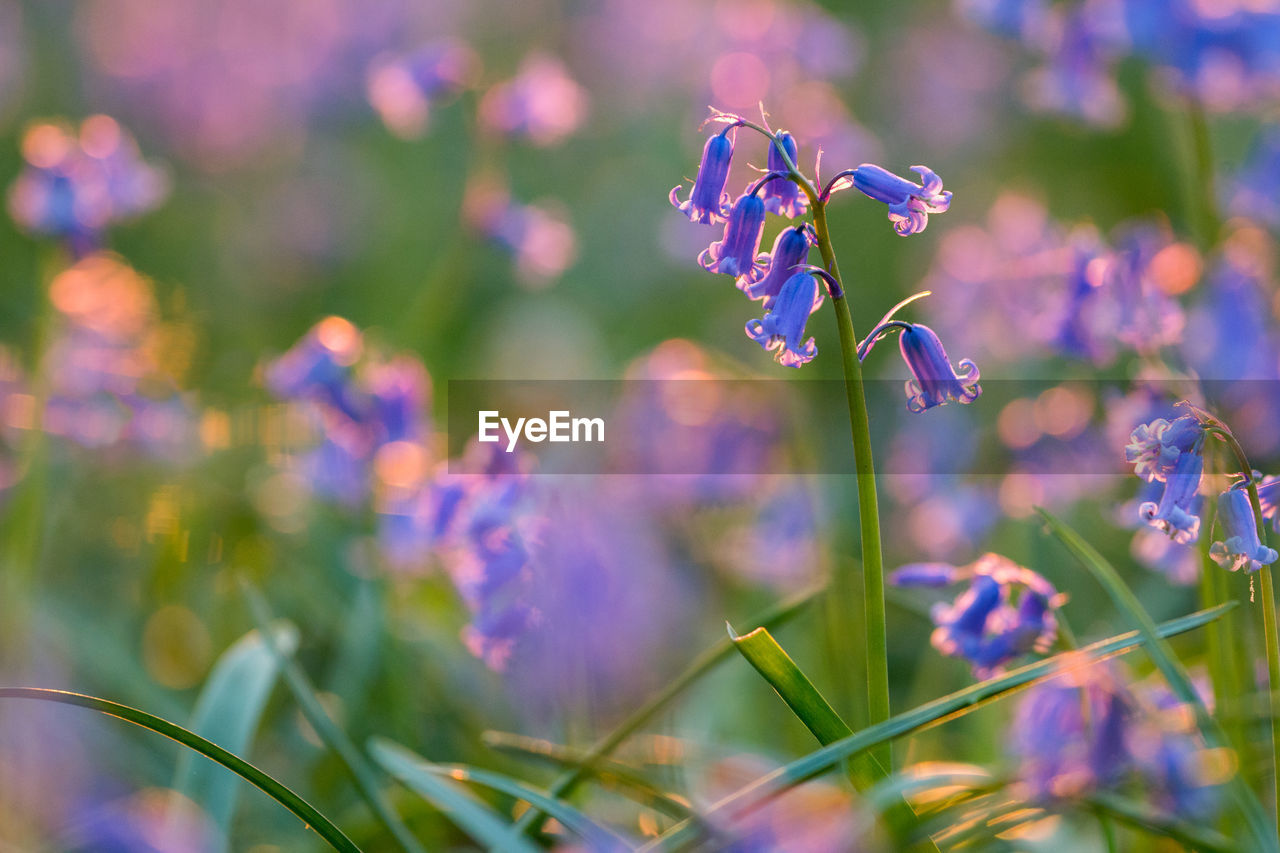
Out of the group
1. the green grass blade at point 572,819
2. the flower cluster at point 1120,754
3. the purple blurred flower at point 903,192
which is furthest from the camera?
the flower cluster at point 1120,754

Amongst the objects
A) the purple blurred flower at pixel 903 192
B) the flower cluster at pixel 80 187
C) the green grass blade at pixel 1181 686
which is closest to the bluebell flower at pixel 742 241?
the purple blurred flower at pixel 903 192

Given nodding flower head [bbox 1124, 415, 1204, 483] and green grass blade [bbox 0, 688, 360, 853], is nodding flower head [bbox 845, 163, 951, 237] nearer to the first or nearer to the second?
nodding flower head [bbox 1124, 415, 1204, 483]

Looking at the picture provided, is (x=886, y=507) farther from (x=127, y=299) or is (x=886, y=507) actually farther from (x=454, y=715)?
(x=127, y=299)

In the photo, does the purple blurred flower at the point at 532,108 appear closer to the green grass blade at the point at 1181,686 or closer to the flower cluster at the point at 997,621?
the flower cluster at the point at 997,621

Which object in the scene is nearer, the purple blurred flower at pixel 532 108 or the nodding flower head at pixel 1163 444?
the nodding flower head at pixel 1163 444

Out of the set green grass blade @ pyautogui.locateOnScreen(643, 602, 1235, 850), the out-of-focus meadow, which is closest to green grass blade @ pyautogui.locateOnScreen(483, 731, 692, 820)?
the out-of-focus meadow

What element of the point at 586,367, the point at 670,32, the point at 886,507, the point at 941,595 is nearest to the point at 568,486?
the point at 941,595

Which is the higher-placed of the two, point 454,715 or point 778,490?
point 778,490
